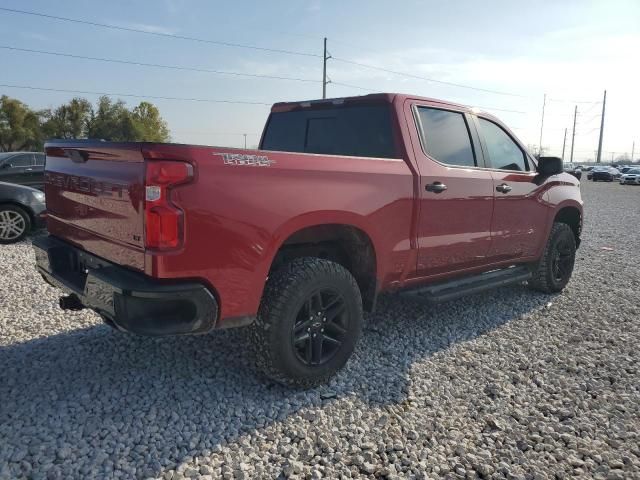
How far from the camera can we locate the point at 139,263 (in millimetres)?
2445

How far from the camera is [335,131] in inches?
155

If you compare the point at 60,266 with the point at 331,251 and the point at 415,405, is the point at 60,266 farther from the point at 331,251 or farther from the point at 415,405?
the point at 415,405

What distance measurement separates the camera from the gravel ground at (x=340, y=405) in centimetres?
241

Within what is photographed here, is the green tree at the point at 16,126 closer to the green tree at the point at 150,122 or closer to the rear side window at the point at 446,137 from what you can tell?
the green tree at the point at 150,122

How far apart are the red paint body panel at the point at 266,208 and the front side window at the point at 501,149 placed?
0.21 metres

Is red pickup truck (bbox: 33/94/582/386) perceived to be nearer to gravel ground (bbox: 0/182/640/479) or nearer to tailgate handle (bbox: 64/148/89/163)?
tailgate handle (bbox: 64/148/89/163)

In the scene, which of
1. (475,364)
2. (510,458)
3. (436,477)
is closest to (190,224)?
(436,477)

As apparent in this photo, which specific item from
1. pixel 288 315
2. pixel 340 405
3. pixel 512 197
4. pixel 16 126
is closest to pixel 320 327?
pixel 288 315

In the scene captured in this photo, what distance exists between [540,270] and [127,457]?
14.8ft

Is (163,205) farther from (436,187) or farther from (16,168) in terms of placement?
(16,168)

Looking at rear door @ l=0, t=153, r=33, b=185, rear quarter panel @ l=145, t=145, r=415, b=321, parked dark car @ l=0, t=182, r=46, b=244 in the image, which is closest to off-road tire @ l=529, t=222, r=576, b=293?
rear quarter panel @ l=145, t=145, r=415, b=321

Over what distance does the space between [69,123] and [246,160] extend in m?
61.1

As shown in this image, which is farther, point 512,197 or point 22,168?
point 22,168

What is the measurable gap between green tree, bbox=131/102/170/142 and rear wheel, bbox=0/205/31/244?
55.1 meters
